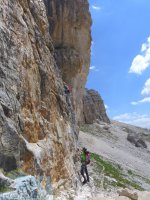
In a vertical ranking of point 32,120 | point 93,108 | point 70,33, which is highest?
point 70,33

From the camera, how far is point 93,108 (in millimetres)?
90062

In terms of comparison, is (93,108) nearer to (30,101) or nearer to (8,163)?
(30,101)

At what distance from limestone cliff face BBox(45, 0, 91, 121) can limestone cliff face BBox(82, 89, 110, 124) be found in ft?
83.4

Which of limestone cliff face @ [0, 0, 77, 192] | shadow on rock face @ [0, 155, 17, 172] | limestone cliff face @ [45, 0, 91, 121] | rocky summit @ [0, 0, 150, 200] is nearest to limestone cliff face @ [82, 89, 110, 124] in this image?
limestone cliff face @ [45, 0, 91, 121]

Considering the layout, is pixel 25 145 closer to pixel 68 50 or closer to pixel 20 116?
pixel 20 116

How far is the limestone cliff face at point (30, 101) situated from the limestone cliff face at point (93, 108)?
58.9 m

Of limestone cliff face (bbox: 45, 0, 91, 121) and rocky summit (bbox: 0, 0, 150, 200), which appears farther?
limestone cliff face (bbox: 45, 0, 91, 121)

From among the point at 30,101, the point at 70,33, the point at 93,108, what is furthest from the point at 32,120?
the point at 93,108

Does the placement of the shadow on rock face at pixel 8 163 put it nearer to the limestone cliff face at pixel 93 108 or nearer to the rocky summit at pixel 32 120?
the rocky summit at pixel 32 120

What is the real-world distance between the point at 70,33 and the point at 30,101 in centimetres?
4004

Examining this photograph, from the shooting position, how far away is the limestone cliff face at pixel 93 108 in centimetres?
8462

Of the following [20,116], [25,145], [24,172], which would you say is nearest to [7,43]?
[20,116]

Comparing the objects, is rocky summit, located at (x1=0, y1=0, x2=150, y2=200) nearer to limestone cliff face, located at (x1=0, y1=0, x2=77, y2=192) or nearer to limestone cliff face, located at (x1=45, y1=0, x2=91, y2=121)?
limestone cliff face, located at (x1=0, y1=0, x2=77, y2=192)

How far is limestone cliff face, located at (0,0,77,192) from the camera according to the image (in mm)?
15000
